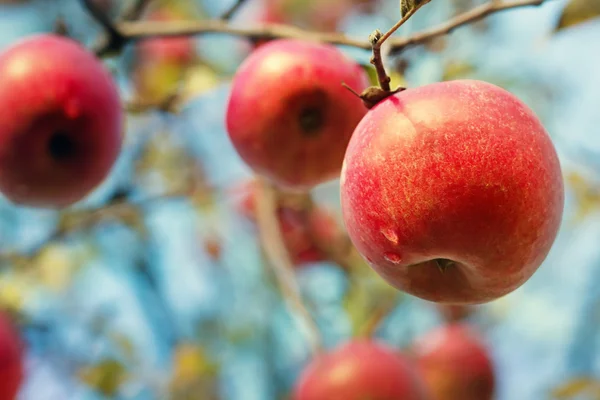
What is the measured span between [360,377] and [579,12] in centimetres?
87

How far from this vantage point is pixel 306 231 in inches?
101

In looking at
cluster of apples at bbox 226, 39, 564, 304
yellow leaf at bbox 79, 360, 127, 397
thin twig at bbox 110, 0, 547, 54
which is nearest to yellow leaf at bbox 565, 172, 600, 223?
thin twig at bbox 110, 0, 547, 54

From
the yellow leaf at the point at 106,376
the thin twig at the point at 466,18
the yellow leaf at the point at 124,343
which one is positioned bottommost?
the thin twig at the point at 466,18

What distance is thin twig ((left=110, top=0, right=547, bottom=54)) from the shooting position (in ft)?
3.21

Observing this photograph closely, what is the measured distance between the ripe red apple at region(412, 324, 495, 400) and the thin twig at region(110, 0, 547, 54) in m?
1.37

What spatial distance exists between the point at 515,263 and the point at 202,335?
2.89 metres

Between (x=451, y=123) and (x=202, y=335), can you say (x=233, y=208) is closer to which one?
(x=202, y=335)

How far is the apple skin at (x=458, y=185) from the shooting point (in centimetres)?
67

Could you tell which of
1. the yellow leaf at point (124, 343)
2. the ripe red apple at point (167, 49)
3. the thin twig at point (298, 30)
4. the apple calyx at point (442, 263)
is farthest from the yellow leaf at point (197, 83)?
Answer: the yellow leaf at point (124, 343)

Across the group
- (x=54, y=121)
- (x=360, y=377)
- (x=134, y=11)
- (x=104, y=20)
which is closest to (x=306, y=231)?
(x=360, y=377)

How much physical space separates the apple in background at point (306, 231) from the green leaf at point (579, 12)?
1.50 meters

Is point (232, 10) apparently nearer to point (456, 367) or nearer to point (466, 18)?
point (466, 18)

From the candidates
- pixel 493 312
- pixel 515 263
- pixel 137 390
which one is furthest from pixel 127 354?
pixel 515 263

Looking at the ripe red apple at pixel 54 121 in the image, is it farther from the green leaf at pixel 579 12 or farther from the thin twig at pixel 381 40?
the green leaf at pixel 579 12
